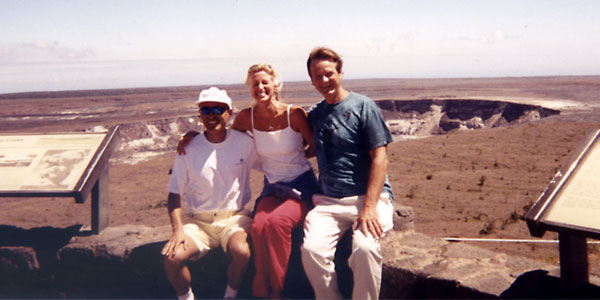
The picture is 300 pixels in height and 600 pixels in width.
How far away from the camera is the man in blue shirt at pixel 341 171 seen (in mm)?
3002

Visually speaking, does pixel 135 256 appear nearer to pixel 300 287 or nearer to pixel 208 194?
pixel 208 194

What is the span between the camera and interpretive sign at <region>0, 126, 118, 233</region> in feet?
13.7

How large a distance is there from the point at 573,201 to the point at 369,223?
1.11 m

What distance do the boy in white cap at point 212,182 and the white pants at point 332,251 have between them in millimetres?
580

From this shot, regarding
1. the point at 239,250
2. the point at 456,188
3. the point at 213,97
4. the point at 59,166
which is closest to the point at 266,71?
the point at 213,97

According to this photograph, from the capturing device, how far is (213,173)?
11.4 feet

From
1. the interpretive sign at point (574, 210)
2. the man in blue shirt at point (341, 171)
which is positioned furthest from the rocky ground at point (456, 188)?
the man in blue shirt at point (341, 171)

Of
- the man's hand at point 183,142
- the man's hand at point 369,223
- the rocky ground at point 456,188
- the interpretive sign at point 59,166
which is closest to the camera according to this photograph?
the man's hand at point 369,223

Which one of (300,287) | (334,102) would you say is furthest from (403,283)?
(334,102)

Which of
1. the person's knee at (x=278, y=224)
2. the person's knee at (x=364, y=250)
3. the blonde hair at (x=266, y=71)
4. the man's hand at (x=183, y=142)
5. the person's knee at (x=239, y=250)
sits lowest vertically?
the person's knee at (x=239, y=250)

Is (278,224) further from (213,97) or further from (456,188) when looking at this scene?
(456,188)

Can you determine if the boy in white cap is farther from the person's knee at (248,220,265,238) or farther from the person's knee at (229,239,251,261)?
the person's knee at (248,220,265,238)

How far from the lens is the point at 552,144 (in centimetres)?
1285

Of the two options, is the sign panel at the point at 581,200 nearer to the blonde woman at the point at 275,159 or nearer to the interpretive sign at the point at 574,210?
the interpretive sign at the point at 574,210
